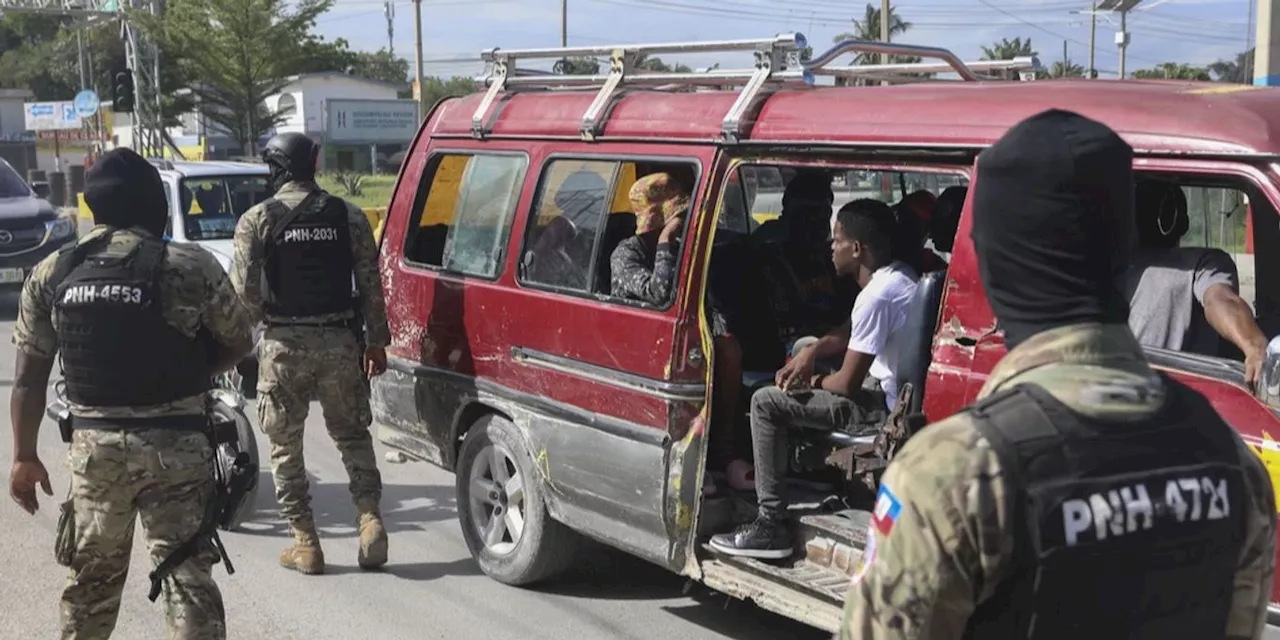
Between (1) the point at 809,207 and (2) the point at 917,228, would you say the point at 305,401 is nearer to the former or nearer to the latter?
(1) the point at 809,207

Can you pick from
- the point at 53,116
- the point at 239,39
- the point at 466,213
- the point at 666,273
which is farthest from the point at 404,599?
the point at 53,116

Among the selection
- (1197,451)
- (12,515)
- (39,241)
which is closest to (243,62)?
(39,241)

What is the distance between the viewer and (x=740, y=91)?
473 centimetres

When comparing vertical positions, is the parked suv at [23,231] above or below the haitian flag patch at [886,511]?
below

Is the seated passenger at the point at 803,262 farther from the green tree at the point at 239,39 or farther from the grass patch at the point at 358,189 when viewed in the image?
the green tree at the point at 239,39

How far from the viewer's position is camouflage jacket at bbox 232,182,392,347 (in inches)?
226

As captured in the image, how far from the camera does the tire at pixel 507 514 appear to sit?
17.7 ft

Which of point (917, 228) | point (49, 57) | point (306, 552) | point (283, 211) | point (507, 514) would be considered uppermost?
point (49, 57)

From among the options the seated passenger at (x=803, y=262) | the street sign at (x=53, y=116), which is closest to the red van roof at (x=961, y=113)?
the seated passenger at (x=803, y=262)

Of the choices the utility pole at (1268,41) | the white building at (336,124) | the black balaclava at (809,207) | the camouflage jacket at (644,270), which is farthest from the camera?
the white building at (336,124)

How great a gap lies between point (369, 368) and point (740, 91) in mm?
2306

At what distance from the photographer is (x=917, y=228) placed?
224 inches

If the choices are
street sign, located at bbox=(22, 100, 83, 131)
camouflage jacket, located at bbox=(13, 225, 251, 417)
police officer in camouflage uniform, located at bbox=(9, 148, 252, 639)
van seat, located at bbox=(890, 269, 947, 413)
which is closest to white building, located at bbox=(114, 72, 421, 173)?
street sign, located at bbox=(22, 100, 83, 131)

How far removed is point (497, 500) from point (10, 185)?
38.8ft
